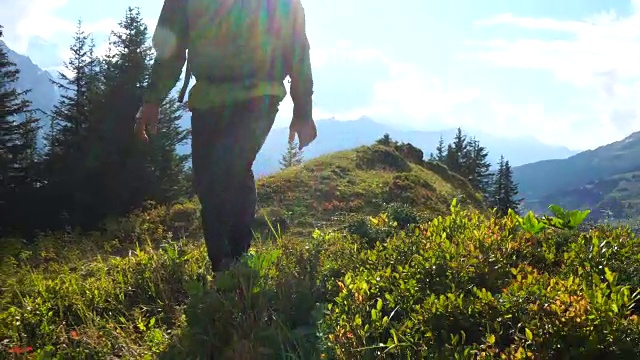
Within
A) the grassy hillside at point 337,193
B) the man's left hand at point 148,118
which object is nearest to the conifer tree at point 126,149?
the grassy hillside at point 337,193

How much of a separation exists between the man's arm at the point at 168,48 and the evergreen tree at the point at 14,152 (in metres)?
23.5

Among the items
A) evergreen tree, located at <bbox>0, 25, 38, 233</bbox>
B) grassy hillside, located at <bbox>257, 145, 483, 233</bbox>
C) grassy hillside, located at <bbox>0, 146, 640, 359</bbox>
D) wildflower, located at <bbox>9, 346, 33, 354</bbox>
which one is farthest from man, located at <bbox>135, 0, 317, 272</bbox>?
evergreen tree, located at <bbox>0, 25, 38, 233</bbox>

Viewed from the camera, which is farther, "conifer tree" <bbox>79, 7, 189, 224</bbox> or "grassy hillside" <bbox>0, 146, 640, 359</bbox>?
"conifer tree" <bbox>79, 7, 189, 224</bbox>

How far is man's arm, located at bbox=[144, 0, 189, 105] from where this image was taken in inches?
150

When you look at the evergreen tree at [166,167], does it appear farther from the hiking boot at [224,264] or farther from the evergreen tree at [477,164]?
the evergreen tree at [477,164]

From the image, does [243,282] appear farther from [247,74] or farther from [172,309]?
[247,74]

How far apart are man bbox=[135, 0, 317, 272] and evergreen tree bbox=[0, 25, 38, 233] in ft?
77.7

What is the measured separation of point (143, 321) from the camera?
3.27m

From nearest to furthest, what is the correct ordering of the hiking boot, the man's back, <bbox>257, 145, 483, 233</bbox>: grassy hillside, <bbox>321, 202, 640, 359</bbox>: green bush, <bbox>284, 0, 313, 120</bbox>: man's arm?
<bbox>321, 202, 640, 359</bbox>: green bush < the hiking boot < the man's back < <bbox>284, 0, 313, 120</bbox>: man's arm < <bbox>257, 145, 483, 233</bbox>: grassy hillside

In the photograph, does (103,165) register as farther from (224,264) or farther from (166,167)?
(224,264)

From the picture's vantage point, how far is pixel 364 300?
99.1 inches

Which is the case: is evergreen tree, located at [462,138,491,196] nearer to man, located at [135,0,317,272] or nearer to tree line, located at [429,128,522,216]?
tree line, located at [429,128,522,216]

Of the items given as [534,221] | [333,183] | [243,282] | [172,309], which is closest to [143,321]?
[172,309]

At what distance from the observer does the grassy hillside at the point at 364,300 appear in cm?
195
